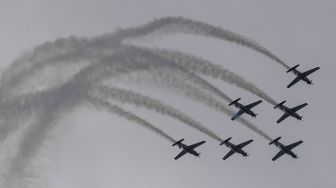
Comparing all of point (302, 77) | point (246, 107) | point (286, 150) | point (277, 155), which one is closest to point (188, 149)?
point (246, 107)

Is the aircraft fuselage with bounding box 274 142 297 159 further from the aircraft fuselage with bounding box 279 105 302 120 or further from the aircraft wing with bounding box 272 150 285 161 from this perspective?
the aircraft fuselage with bounding box 279 105 302 120

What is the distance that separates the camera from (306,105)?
76.6 m

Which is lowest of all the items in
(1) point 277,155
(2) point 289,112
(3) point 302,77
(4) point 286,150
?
(4) point 286,150

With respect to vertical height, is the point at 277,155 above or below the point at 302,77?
below

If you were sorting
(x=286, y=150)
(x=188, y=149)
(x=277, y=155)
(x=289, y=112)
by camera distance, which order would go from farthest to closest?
1. (x=277, y=155)
2. (x=286, y=150)
3. (x=289, y=112)
4. (x=188, y=149)

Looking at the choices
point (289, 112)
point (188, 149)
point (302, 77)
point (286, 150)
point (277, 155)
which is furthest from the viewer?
point (277, 155)

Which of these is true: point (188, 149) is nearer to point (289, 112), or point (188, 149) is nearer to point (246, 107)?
point (246, 107)

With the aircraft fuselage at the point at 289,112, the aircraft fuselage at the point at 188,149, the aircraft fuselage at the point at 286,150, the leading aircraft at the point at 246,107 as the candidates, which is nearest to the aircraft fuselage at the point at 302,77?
the aircraft fuselage at the point at 289,112

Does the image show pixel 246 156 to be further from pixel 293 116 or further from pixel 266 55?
pixel 266 55

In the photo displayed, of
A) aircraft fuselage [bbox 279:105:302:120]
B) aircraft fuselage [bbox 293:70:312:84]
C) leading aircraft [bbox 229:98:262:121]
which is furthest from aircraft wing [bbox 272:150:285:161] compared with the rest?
leading aircraft [bbox 229:98:262:121]

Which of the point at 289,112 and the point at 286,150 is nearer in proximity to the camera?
the point at 289,112

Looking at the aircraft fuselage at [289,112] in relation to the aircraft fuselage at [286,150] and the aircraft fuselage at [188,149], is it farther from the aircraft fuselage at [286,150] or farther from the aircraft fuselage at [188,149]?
the aircraft fuselage at [188,149]

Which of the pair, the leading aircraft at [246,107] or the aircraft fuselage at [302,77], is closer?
the leading aircraft at [246,107]

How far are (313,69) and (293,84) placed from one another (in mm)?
2574
